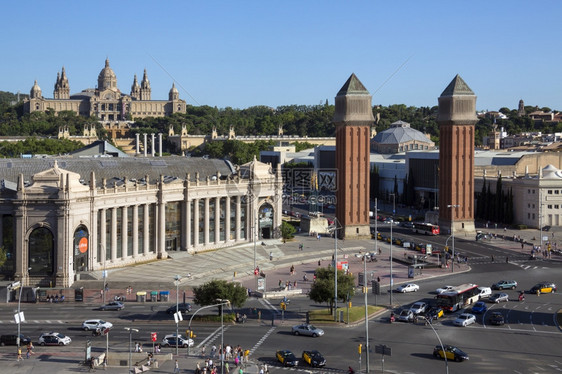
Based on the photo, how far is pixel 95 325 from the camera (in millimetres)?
70125

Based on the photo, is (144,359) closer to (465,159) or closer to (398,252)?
(398,252)

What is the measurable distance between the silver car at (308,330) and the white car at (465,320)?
45.3 feet

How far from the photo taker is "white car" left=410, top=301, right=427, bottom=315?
77.7 m

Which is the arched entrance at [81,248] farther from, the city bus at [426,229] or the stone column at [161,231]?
the city bus at [426,229]

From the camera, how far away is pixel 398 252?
397 ft

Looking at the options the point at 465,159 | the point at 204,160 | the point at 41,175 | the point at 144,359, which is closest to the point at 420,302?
the point at 144,359

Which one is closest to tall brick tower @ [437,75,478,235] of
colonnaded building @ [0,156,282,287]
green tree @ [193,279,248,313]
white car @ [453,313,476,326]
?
colonnaded building @ [0,156,282,287]

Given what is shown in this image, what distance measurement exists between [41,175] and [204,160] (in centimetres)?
4015

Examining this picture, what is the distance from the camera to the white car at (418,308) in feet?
255

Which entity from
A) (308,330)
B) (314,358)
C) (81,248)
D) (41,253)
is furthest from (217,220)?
(314,358)

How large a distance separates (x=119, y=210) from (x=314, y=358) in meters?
47.4

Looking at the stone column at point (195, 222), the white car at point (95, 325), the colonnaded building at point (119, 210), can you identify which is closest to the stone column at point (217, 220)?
the colonnaded building at point (119, 210)

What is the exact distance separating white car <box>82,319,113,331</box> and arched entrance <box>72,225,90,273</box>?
2176 cm

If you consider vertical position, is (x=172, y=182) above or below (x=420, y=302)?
above
